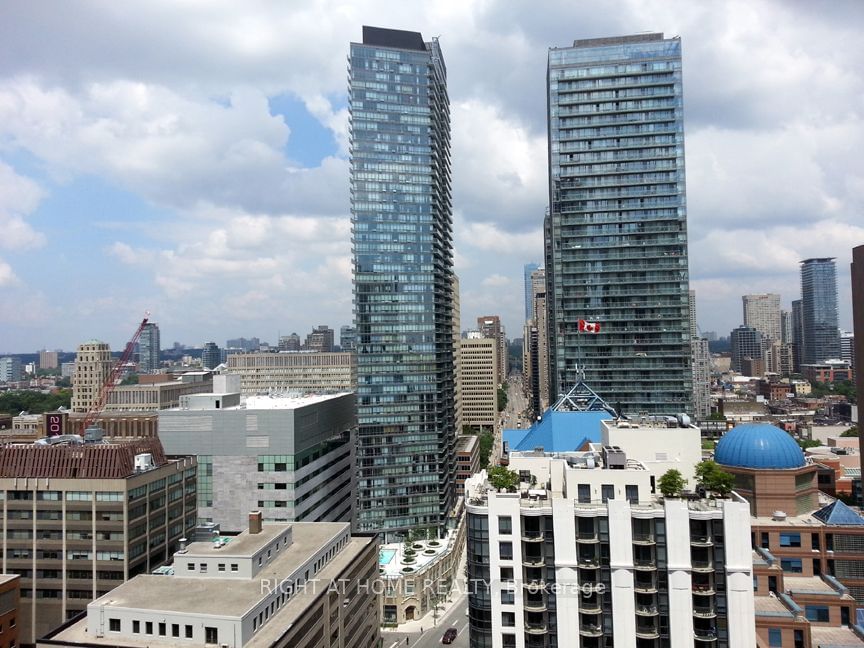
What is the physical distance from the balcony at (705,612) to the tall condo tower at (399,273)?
9943cm

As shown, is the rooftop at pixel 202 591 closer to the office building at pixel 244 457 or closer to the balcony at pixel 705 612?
the office building at pixel 244 457

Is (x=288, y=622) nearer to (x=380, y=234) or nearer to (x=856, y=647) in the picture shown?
(x=856, y=647)

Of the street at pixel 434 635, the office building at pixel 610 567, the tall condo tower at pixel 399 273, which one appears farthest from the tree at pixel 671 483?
the tall condo tower at pixel 399 273

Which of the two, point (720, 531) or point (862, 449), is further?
point (862, 449)

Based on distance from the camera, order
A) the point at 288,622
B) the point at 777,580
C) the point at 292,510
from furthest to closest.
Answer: the point at 292,510 < the point at 777,580 < the point at 288,622

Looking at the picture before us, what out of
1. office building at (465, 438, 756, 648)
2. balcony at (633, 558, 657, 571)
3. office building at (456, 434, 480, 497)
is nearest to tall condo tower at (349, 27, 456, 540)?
office building at (456, 434, 480, 497)

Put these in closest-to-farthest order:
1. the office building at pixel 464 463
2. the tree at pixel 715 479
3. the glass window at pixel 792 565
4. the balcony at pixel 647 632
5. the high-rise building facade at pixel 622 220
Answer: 1. the balcony at pixel 647 632
2. the tree at pixel 715 479
3. the glass window at pixel 792 565
4. the high-rise building facade at pixel 622 220
5. the office building at pixel 464 463

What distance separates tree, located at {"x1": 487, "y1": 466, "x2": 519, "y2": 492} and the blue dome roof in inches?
1354

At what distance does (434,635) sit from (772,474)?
196ft

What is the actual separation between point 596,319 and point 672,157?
4340cm

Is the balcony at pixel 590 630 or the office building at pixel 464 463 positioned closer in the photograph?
the balcony at pixel 590 630

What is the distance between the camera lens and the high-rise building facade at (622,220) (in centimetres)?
13950

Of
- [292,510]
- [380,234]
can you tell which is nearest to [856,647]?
[292,510]

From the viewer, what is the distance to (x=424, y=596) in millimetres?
104812
